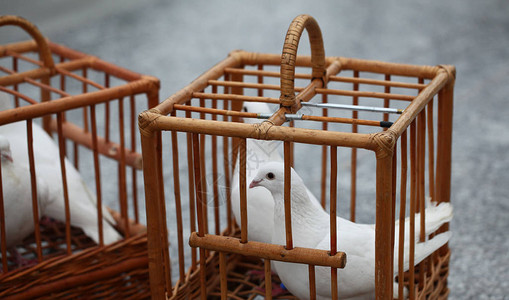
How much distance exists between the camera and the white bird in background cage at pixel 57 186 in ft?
5.23

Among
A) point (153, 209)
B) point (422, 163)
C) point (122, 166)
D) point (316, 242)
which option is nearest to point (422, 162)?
point (422, 163)

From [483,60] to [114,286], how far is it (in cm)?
264

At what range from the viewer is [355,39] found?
3.77m

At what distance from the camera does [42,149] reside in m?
1.64

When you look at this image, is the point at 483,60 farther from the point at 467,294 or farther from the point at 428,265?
the point at 428,265

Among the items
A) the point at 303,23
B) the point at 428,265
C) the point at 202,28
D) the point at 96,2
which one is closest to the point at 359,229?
the point at 428,265

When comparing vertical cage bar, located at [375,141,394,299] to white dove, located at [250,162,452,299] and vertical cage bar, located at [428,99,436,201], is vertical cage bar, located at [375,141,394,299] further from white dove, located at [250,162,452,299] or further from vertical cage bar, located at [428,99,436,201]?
vertical cage bar, located at [428,99,436,201]

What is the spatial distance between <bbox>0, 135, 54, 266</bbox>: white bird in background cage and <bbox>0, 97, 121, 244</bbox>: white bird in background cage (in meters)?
0.07

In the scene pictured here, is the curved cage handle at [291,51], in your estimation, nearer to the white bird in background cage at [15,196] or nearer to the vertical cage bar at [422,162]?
the vertical cage bar at [422,162]

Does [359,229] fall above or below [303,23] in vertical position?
below

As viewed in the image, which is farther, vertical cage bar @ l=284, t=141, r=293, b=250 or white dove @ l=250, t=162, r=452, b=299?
white dove @ l=250, t=162, r=452, b=299

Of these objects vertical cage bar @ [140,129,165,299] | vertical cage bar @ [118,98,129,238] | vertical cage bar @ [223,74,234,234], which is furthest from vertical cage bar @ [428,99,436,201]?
vertical cage bar @ [118,98,129,238]

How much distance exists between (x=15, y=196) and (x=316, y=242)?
725 mm

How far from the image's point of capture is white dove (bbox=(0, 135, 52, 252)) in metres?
1.44
